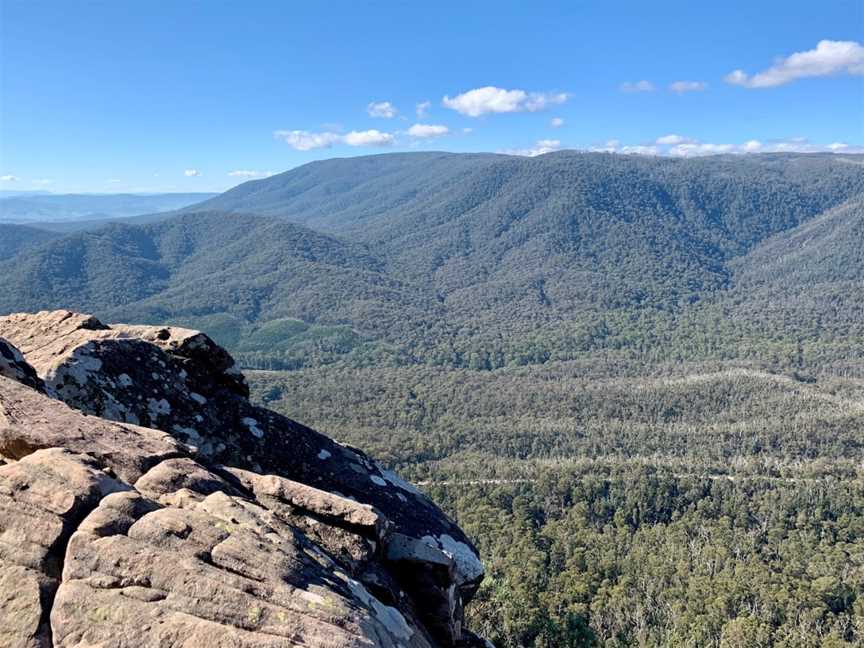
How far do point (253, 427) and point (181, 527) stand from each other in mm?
7963

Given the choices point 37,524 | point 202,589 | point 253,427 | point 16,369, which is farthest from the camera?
point 253,427

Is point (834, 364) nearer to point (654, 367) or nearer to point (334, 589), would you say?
point (654, 367)

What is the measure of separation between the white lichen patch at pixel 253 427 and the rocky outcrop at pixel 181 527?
0.18 ft

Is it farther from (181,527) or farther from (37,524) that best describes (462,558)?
(37,524)

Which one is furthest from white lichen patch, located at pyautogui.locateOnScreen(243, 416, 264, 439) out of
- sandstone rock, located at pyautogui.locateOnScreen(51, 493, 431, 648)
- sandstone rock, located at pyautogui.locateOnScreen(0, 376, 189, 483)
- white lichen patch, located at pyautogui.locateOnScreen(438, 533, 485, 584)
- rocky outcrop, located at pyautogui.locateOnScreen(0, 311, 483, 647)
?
sandstone rock, located at pyautogui.locateOnScreen(51, 493, 431, 648)

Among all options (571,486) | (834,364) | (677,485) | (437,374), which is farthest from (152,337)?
(834,364)

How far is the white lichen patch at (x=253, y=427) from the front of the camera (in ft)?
56.0

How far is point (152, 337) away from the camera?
19.2 metres

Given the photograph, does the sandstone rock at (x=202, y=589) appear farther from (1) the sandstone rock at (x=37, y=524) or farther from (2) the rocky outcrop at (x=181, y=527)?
(1) the sandstone rock at (x=37, y=524)

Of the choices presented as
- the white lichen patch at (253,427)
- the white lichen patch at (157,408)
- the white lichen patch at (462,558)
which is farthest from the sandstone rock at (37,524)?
the white lichen patch at (462,558)

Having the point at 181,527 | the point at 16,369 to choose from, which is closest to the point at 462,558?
the point at 181,527

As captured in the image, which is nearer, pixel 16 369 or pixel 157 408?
pixel 16 369

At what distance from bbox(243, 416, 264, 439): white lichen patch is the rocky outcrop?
0.18 ft

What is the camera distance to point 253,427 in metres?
17.3
